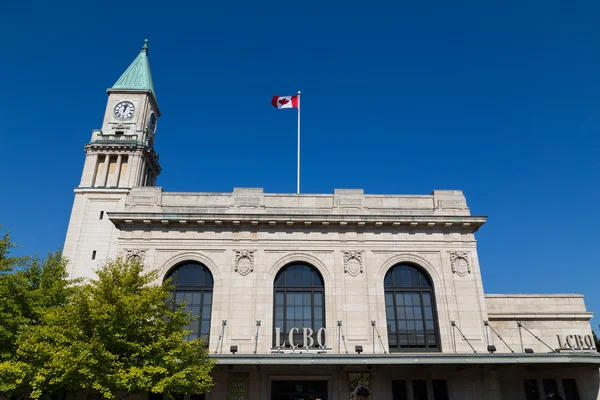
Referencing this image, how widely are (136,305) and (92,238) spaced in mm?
19899

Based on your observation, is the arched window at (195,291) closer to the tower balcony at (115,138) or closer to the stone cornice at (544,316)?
the stone cornice at (544,316)

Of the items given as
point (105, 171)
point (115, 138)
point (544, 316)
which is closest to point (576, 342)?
point (544, 316)

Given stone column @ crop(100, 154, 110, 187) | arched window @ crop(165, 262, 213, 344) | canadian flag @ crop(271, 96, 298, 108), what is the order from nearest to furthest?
arched window @ crop(165, 262, 213, 344) < canadian flag @ crop(271, 96, 298, 108) < stone column @ crop(100, 154, 110, 187)

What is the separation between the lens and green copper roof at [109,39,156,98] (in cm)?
4437

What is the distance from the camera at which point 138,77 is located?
45812 millimetres

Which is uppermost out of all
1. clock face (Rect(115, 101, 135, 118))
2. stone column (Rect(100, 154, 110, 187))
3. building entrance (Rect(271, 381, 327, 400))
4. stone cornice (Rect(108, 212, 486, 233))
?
clock face (Rect(115, 101, 135, 118))

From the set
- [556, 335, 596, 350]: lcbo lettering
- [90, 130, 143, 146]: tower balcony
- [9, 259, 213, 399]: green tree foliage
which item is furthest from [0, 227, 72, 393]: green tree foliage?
[556, 335, 596, 350]: lcbo lettering

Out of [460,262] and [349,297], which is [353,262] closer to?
[349,297]

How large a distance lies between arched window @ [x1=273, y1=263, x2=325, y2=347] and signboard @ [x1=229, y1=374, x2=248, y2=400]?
2.42m

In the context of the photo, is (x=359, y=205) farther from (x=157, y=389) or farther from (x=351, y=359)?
(x=157, y=389)

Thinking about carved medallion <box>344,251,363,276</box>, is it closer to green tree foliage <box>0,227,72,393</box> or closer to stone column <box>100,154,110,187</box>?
green tree foliage <box>0,227,72,393</box>

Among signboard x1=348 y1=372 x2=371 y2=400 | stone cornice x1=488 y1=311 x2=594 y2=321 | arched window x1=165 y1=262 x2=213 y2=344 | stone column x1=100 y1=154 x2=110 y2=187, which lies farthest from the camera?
stone column x1=100 y1=154 x2=110 y2=187

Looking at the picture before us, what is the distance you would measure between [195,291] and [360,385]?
10.6 metres

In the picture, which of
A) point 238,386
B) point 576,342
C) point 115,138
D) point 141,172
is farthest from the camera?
point 115,138
